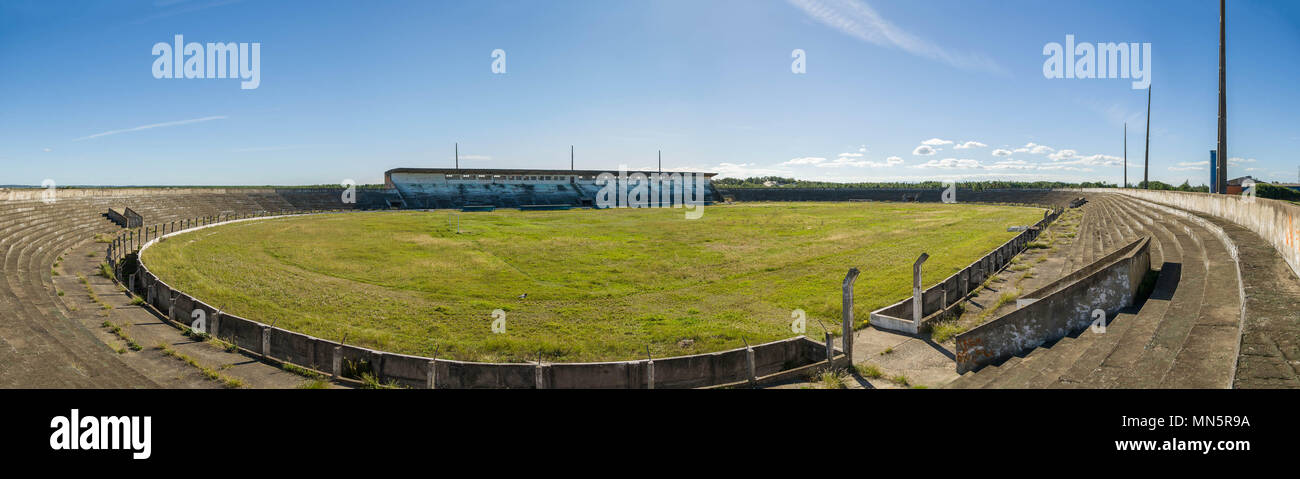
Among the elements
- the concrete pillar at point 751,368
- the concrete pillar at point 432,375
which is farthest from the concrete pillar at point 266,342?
the concrete pillar at point 751,368

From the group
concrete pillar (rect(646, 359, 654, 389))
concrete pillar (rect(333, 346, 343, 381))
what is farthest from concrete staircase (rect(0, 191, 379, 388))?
concrete pillar (rect(646, 359, 654, 389))

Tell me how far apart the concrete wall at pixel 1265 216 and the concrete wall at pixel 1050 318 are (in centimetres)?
195

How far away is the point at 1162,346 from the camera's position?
23.6 feet

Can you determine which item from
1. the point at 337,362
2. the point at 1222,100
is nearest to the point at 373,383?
the point at 337,362

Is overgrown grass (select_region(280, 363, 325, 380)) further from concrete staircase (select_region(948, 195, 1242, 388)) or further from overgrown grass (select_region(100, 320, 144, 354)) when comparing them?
concrete staircase (select_region(948, 195, 1242, 388))

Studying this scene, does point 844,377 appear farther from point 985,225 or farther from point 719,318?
point 985,225

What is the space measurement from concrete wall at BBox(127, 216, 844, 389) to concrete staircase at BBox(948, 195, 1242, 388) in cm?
323

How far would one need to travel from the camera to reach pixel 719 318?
53.0 feet

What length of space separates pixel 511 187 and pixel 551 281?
216ft

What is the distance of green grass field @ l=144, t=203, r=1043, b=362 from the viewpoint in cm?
1419

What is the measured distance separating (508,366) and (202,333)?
342 inches

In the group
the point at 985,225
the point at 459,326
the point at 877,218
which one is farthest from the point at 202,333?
the point at 877,218

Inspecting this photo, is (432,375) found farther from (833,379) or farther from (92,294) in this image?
(92,294)
